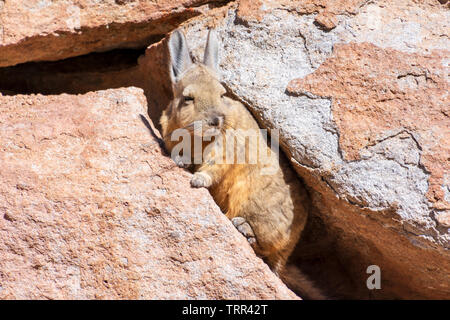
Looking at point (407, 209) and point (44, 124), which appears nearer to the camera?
point (407, 209)

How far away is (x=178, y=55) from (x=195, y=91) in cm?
47

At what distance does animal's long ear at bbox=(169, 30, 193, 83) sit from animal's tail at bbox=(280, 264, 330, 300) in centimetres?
199

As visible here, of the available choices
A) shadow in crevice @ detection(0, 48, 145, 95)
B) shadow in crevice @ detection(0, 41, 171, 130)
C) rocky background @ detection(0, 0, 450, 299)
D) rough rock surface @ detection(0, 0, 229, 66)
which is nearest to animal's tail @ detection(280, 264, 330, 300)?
rocky background @ detection(0, 0, 450, 299)

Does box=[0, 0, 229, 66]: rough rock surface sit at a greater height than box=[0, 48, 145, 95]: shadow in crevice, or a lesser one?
greater

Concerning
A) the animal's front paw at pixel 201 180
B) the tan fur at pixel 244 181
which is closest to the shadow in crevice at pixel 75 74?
the tan fur at pixel 244 181

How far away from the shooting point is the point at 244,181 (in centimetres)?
421

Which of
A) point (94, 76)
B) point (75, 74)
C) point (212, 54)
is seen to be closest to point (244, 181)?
point (212, 54)

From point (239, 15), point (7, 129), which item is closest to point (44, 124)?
point (7, 129)

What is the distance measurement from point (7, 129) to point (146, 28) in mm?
1546

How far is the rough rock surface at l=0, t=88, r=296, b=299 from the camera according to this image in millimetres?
3377

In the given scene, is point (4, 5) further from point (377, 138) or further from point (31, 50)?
point (377, 138)

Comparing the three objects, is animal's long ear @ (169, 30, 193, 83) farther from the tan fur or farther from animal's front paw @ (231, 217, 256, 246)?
animal's front paw @ (231, 217, 256, 246)

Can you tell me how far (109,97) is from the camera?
434cm

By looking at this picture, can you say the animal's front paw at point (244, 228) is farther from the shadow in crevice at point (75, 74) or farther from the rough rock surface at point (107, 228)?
the shadow in crevice at point (75, 74)
